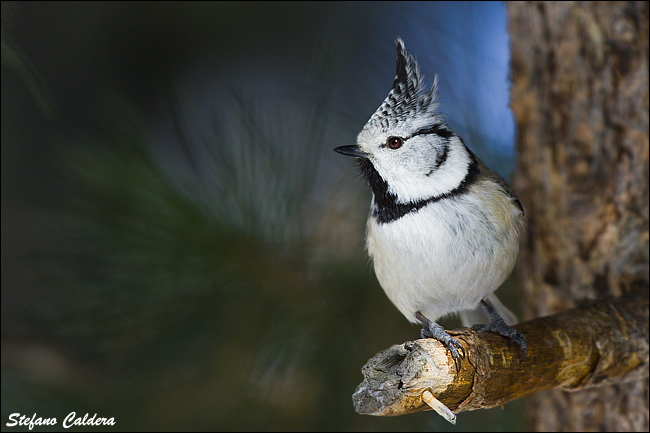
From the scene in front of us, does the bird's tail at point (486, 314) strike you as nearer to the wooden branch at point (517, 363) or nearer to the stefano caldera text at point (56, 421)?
the wooden branch at point (517, 363)

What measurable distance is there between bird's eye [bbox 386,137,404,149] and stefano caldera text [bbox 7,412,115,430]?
2.21 feet

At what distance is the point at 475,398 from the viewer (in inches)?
29.3

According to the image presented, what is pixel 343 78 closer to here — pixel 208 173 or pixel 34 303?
pixel 208 173

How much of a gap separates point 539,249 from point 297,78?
65 cm

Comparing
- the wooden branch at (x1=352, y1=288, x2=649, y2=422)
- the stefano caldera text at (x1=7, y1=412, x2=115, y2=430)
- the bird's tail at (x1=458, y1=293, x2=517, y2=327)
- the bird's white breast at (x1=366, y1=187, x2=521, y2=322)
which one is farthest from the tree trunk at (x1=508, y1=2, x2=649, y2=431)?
the stefano caldera text at (x1=7, y1=412, x2=115, y2=430)

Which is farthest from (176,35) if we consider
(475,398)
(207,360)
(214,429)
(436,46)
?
(475,398)

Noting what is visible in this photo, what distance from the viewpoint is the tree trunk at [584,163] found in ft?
3.53

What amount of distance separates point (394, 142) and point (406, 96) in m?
0.07

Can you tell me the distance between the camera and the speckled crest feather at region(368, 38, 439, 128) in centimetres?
80

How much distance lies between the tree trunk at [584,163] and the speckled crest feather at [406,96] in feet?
1.46

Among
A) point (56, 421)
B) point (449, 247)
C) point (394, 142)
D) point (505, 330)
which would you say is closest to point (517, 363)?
point (505, 330)

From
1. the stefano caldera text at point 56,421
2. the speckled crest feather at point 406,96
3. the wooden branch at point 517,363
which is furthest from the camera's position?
the stefano caldera text at point 56,421

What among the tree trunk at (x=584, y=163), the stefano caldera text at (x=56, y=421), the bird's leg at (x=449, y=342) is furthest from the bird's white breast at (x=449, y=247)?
the stefano caldera text at (x=56, y=421)

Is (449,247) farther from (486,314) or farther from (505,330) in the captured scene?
(486,314)
